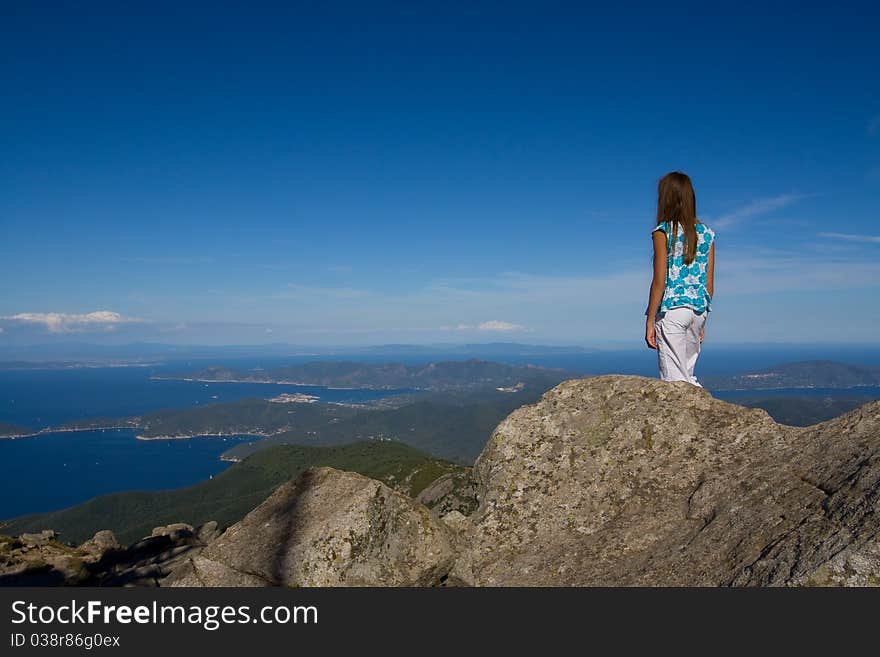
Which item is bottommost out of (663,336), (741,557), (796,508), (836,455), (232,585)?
(232,585)

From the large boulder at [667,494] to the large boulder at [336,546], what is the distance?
3.42 ft

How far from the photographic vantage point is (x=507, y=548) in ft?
32.4

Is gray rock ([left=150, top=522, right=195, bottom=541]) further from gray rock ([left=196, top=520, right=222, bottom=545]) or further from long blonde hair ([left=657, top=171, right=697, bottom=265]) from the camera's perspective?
long blonde hair ([left=657, top=171, right=697, bottom=265])

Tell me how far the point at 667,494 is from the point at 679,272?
4632 millimetres

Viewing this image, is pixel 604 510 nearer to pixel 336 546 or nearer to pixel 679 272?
pixel 336 546

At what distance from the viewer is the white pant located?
11.3 metres

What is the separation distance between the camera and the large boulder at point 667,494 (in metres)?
6.97

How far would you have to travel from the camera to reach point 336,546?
9.16 metres

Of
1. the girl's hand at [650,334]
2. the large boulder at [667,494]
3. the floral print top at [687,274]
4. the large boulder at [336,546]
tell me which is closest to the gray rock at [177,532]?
the large boulder at [336,546]

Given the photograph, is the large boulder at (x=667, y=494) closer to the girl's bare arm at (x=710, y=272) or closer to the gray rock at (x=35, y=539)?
the girl's bare arm at (x=710, y=272)

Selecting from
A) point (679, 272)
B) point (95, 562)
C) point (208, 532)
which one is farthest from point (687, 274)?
point (95, 562)
